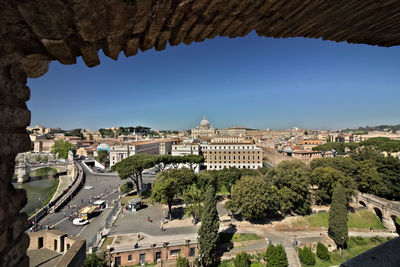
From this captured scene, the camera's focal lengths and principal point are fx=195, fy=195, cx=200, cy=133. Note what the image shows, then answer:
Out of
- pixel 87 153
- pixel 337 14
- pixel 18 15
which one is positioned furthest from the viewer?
pixel 87 153

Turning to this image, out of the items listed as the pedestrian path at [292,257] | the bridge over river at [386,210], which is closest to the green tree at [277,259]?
the pedestrian path at [292,257]

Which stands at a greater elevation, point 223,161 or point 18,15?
point 18,15

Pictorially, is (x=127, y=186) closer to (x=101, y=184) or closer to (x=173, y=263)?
(x=101, y=184)

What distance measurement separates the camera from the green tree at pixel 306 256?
12961mm

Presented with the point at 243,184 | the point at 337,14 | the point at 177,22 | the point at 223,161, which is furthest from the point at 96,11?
the point at 223,161

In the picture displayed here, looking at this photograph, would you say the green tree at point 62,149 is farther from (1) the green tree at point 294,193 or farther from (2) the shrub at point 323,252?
(2) the shrub at point 323,252

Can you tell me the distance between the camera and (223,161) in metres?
40.4

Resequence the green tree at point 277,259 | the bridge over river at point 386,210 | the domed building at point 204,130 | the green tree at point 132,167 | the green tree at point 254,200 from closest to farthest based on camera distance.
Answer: the green tree at point 277,259
the green tree at point 254,200
the bridge over river at point 386,210
the green tree at point 132,167
the domed building at point 204,130

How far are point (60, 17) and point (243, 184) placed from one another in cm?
1830

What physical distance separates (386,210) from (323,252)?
9.72 m

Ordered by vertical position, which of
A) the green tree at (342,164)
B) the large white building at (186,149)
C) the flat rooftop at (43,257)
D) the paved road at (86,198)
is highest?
the large white building at (186,149)

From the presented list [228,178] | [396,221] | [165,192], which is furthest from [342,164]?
[165,192]

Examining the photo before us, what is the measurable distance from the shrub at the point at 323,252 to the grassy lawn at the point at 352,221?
11.5ft

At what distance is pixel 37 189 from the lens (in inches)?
1320
